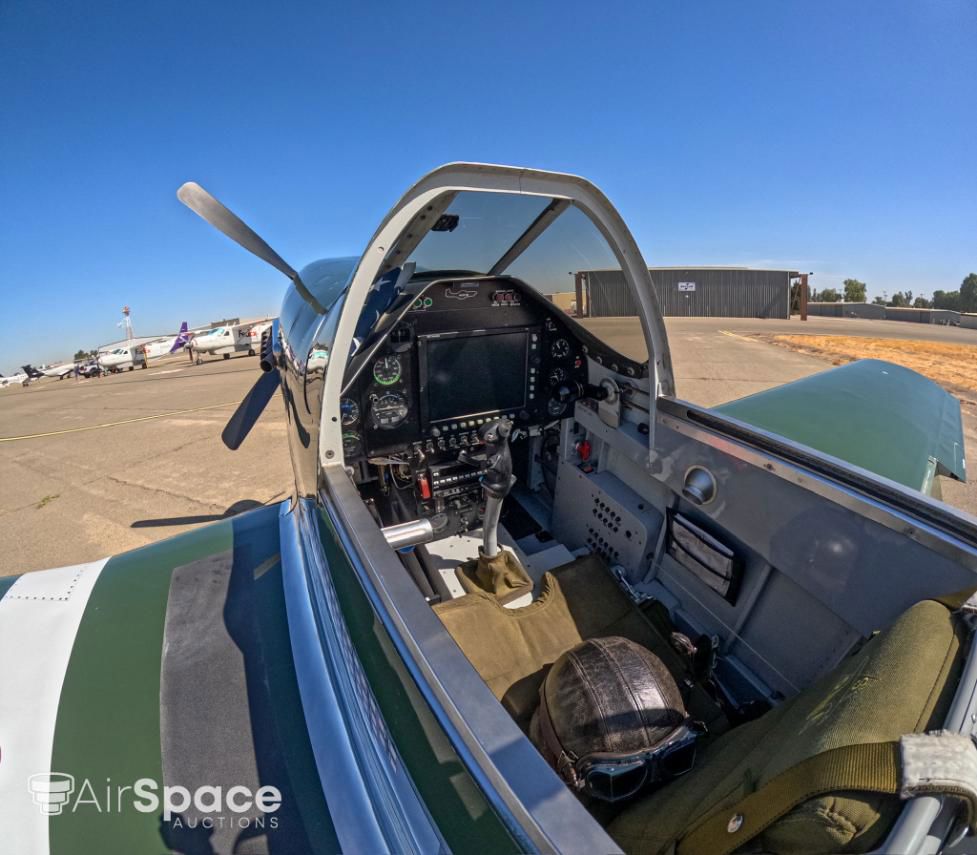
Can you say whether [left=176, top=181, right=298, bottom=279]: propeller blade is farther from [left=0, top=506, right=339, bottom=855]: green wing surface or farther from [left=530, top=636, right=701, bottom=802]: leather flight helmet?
[left=530, top=636, right=701, bottom=802]: leather flight helmet

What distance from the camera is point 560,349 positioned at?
8.88ft

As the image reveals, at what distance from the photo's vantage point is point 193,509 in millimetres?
4309

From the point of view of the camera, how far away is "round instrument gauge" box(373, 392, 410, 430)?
2383 mm

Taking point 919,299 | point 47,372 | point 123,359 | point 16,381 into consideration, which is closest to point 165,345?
point 123,359

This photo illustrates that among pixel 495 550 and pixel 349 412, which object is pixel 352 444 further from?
pixel 495 550

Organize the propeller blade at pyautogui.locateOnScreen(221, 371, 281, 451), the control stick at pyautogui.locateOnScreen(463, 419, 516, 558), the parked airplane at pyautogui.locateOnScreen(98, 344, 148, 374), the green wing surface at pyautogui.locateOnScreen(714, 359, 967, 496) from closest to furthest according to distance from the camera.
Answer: the control stick at pyautogui.locateOnScreen(463, 419, 516, 558) < the green wing surface at pyautogui.locateOnScreen(714, 359, 967, 496) < the propeller blade at pyautogui.locateOnScreen(221, 371, 281, 451) < the parked airplane at pyautogui.locateOnScreen(98, 344, 148, 374)

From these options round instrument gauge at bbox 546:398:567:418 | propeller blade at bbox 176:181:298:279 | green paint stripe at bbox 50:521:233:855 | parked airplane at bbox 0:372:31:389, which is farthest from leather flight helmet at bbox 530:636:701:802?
parked airplane at bbox 0:372:31:389

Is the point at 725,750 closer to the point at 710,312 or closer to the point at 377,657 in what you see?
the point at 377,657

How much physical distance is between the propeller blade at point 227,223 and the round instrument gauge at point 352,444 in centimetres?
112

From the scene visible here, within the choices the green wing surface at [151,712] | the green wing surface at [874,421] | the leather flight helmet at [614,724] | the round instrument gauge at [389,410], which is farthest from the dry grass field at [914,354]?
the green wing surface at [151,712]

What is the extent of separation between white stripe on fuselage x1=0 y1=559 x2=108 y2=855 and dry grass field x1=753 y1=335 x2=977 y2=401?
1056cm

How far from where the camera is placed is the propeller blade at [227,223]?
2.55 m

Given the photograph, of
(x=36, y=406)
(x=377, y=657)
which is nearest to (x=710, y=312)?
(x=36, y=406)

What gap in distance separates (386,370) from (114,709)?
1.59m
